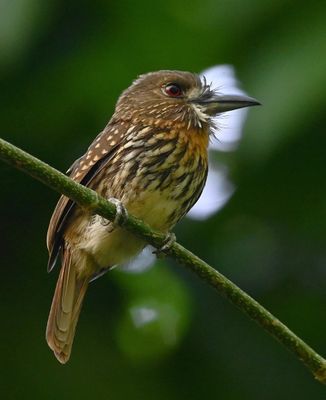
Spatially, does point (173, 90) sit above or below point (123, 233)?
above

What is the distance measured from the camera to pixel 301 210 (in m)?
4.24

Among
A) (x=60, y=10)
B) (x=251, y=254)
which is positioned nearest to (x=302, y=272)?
(x=251, y=254)

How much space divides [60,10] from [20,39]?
2.11ft

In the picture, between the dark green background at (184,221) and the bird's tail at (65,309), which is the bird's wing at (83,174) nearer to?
the bird's tail at (65,309)

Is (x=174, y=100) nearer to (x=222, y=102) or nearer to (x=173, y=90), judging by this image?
(x=173, y=90)

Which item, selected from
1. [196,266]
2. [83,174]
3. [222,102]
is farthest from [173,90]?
[196,266]

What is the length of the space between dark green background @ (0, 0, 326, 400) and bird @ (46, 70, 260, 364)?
6.2 inches

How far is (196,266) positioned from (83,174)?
1.03m

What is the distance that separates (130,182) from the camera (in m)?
3.37

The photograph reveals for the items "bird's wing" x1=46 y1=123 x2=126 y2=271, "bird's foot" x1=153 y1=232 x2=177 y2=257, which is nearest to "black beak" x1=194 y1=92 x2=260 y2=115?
"bird's wing" x1=46 y1=123 x2=126 y2=271

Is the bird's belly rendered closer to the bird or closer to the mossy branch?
the bird

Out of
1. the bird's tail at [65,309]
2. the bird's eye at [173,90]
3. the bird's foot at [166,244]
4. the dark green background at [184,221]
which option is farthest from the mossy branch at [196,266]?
the bird's eye at [173,90]

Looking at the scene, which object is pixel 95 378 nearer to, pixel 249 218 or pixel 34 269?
pixel 34 269

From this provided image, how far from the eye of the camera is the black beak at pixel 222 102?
338 centimetres
